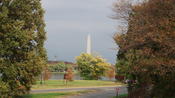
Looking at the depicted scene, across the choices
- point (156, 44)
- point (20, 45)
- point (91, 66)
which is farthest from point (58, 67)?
point (156, 44)

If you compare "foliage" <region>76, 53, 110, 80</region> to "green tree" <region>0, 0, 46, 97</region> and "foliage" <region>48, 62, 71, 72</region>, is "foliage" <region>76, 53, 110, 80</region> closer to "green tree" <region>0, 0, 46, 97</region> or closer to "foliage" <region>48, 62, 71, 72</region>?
"foliage" <region>48, 62, 71, 72</region>

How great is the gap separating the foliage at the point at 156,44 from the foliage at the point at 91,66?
139 feet

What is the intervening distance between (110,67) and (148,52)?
48.1m

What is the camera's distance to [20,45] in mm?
23750

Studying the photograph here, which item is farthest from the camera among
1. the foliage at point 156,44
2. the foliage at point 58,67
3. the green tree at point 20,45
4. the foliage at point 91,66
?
the foliage at point 58,67

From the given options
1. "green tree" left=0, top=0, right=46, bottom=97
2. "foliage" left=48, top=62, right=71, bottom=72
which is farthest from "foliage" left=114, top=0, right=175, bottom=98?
"foliage" left=48, top=62, right=71, bottom=72

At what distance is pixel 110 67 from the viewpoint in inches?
2650

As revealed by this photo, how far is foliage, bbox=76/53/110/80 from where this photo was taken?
6550cm

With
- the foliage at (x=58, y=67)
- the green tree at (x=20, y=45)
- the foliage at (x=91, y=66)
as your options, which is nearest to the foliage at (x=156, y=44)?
the green tree at (x=20, y=45)

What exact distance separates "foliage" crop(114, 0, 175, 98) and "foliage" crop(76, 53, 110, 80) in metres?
42.4

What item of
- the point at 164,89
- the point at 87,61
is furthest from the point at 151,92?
the point at 87,61

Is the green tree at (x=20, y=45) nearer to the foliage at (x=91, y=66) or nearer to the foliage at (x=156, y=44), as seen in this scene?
the foliage at (x=156, y=44)

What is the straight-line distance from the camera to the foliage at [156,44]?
18138mm

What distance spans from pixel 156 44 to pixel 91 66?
45718 mm
